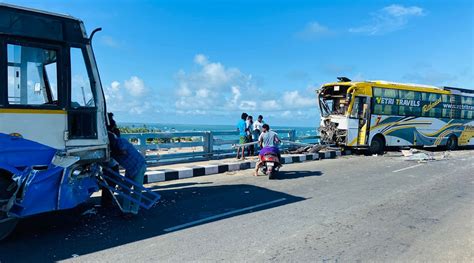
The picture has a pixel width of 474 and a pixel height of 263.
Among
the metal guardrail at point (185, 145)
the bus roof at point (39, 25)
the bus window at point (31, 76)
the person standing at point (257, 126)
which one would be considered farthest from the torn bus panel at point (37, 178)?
the person standing at point (257, 126)

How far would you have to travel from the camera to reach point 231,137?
1475 cm

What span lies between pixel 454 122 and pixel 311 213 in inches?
748

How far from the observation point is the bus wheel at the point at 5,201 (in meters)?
4.74

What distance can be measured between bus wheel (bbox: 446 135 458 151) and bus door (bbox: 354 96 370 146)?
25.6ft

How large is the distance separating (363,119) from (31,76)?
14.8m

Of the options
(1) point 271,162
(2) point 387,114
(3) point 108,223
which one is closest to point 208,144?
(1) point 271,162

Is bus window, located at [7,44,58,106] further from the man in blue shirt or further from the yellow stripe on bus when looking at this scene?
the man in blue shirt

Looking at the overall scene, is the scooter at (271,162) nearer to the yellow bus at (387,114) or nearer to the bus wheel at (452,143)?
the yellow bus at (387,114)

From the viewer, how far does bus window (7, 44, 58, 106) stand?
188 inches

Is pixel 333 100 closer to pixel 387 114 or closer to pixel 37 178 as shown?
pixel 387 114

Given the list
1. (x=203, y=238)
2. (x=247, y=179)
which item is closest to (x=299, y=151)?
(x=247, y=179)

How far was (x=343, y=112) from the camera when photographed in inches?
668

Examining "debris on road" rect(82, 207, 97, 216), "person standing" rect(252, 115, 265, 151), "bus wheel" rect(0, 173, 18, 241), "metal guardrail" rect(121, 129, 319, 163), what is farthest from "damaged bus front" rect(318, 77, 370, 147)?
"bus wheel" rect(0, 173, 18, 241)

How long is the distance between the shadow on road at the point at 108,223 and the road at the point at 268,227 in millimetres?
14
